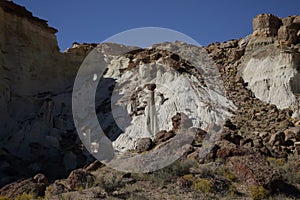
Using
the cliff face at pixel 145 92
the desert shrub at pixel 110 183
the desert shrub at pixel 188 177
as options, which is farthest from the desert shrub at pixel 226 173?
the cliff face at pixel 145 92

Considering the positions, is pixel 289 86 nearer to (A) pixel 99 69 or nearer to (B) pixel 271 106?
(B) pixel 271 106

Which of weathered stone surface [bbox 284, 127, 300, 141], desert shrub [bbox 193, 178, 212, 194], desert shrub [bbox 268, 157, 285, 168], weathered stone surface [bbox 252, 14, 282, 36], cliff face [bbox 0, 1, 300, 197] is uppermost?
weathered stone surface [bbox 252, 14, 282, 36]

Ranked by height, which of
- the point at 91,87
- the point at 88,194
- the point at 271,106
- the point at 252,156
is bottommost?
the point at 88,194

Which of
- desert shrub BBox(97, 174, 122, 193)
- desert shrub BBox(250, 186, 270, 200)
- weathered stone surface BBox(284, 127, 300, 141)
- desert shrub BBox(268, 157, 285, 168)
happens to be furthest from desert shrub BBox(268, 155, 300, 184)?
desert shrub BBox(97, 174, 122, 193)

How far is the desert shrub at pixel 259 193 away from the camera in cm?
979

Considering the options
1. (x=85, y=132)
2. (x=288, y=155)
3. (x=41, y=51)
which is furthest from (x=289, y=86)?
(x=41, y=51)

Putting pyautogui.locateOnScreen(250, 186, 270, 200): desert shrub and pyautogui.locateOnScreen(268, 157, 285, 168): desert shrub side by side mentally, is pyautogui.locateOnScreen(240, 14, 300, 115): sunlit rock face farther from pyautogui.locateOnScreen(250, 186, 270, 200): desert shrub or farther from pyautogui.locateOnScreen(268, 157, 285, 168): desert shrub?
pyautogui.locateOnScreen(250, 186, 270, 200): desert shrub

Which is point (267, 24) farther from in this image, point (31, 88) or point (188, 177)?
point (188, 177)

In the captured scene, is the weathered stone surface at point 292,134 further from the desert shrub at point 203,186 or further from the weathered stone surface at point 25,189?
the weathered stone surface at point 25,189

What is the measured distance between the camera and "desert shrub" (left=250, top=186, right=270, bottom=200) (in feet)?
32.1

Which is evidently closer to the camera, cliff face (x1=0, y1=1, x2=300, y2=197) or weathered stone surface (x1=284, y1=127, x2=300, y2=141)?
weathered stone surface (x1=284, y1=127, x2=300, y2=141)

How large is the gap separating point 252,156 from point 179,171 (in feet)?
7.26

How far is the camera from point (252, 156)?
38.3ft

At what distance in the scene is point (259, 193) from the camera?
9.84 metres
